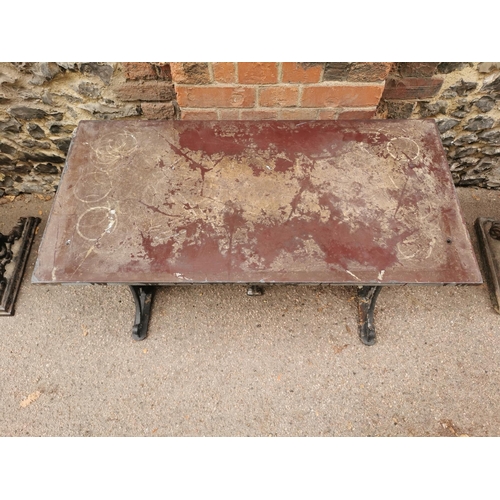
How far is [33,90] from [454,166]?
101 inches

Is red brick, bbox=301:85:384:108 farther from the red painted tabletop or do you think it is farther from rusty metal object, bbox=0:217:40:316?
rusty metal object, bbox=0:217:40:316

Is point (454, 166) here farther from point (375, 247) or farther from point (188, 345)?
point (188, 345)

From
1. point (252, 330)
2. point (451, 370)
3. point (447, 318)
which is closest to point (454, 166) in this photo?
point (447, 318)

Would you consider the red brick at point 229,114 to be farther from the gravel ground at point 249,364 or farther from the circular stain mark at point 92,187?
the gravel ground at point 249,364

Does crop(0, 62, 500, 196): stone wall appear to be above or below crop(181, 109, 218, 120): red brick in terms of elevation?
above

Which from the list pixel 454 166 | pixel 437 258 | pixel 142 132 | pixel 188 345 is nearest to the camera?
pixel 437 258

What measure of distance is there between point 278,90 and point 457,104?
3.71ft

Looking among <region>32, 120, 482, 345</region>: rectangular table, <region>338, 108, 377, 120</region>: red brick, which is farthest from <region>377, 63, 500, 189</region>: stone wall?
<region>32, 120, 482, 345</region>: rectangular table

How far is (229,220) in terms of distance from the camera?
162 centimetres

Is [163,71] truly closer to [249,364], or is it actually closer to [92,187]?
[92,187]

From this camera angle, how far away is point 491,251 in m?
2.41

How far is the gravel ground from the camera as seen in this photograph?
2037 mm

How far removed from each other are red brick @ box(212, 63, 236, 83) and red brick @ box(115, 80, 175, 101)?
350 millimetres

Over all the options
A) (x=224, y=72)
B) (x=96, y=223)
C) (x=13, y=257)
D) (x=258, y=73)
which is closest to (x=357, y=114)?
(x=258, y=73)
